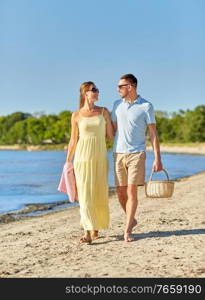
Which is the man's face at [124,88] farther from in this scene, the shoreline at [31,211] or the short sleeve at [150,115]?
the shoreline at [31,211]

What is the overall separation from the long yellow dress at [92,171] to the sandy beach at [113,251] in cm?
38

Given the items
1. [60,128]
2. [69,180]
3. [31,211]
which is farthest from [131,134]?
[60,128]

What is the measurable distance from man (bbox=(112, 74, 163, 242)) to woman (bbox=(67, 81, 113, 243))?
161 millimetres

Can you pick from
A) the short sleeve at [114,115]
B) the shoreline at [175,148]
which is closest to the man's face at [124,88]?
the short sleeve at [114,115]

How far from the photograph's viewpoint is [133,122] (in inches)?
256

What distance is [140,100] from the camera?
6.57 metres

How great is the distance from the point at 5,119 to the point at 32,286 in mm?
154876

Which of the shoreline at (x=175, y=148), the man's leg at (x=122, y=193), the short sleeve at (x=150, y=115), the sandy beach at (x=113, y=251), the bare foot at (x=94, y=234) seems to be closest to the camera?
the sandy beach at (x=113, y=251)

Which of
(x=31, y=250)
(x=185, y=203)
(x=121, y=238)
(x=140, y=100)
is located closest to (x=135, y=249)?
(x=121, y=238)

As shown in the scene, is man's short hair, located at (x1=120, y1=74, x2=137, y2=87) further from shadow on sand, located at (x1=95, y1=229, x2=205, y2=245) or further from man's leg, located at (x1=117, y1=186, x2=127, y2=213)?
shadow on sand, located at (x1=95, y1=229, x2=205, y2=245)

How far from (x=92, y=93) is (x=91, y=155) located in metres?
0.75

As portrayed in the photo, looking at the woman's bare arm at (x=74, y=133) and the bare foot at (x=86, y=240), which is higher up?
the woman's bare arm at (x=74, y=133)

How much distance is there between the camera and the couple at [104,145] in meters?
6.53

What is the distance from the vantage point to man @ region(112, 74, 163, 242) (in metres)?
6.50
